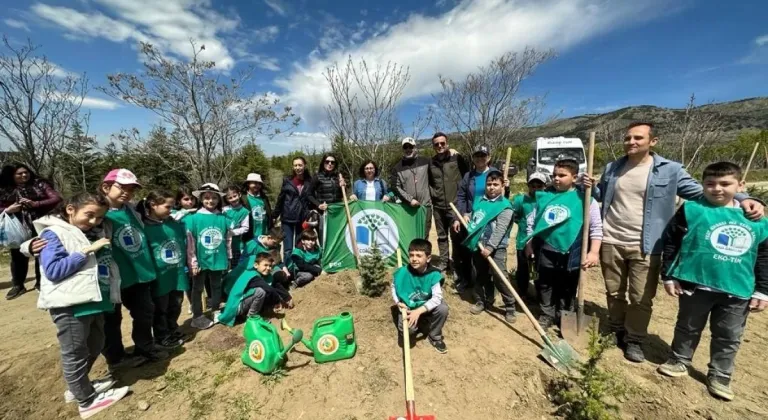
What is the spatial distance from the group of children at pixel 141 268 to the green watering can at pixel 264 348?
0.91 meters

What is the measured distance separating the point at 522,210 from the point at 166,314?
448 cm

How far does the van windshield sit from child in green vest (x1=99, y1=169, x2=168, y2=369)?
16.6m

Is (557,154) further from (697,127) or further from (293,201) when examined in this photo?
(293,201)

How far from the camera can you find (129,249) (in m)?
3.16

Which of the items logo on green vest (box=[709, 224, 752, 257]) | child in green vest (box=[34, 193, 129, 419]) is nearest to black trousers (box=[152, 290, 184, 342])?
child in green vest (box=[34, 193, 129, 419])

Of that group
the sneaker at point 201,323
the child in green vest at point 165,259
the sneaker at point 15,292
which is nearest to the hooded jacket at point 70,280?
the child in green vest at point 165,259

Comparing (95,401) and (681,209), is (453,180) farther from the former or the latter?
(95,401)

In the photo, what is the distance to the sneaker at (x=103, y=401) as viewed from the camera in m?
2.78

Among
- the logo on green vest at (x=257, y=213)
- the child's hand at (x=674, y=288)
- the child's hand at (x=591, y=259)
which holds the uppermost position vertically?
the logo on green vest at (x=257, y=213)

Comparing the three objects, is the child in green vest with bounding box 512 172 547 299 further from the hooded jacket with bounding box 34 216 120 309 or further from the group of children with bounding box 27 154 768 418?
the hooded jacket with bounding box 34 216 120 309

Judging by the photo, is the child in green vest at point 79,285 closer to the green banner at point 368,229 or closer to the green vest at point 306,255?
the green vest at point 306,255

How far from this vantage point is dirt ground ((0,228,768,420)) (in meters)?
2.81

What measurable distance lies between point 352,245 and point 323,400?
332 cm

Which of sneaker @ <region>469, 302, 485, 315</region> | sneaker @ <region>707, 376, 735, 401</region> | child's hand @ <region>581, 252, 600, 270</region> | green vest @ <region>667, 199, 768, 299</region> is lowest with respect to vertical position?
sneaker @ <region>707, 376, 735, 401</region>
